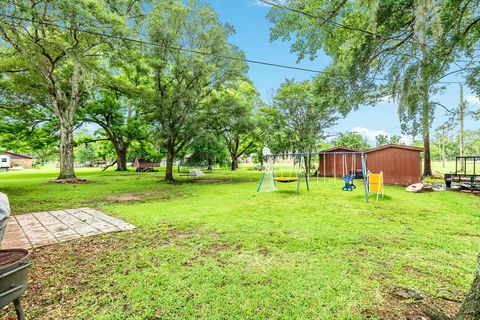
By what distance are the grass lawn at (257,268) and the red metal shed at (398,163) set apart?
709 cm

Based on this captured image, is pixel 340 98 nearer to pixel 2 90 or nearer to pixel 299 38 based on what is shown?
pixel 299 38

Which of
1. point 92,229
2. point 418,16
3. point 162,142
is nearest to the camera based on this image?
point 418,16

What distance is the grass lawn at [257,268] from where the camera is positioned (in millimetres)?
2004

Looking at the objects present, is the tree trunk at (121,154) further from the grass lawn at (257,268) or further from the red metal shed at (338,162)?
the grass lawn at (257,268)

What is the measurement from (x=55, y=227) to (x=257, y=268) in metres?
4.05

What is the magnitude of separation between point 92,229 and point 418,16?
251 inches

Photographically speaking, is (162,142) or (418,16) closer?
(418,16)

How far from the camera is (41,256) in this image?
307 cm

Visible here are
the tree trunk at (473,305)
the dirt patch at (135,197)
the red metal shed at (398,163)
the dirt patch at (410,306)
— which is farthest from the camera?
the red metal shed at (398,163)

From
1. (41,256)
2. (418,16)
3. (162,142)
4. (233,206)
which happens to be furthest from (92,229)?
(162,142)

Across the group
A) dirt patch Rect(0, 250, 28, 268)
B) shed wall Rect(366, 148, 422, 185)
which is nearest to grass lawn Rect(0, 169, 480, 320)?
dirt patch Rect(0, 250, 28, 268)

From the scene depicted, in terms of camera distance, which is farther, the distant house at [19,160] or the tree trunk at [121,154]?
the distant house at [19,160]

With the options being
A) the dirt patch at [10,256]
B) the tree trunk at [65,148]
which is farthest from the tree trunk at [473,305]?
the tree trunk at [65,148]

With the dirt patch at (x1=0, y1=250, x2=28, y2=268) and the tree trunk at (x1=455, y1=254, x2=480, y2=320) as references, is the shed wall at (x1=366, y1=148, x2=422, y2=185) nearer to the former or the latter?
the tree trunk at (x1=455, y1=254, x2=480, y2=320)
